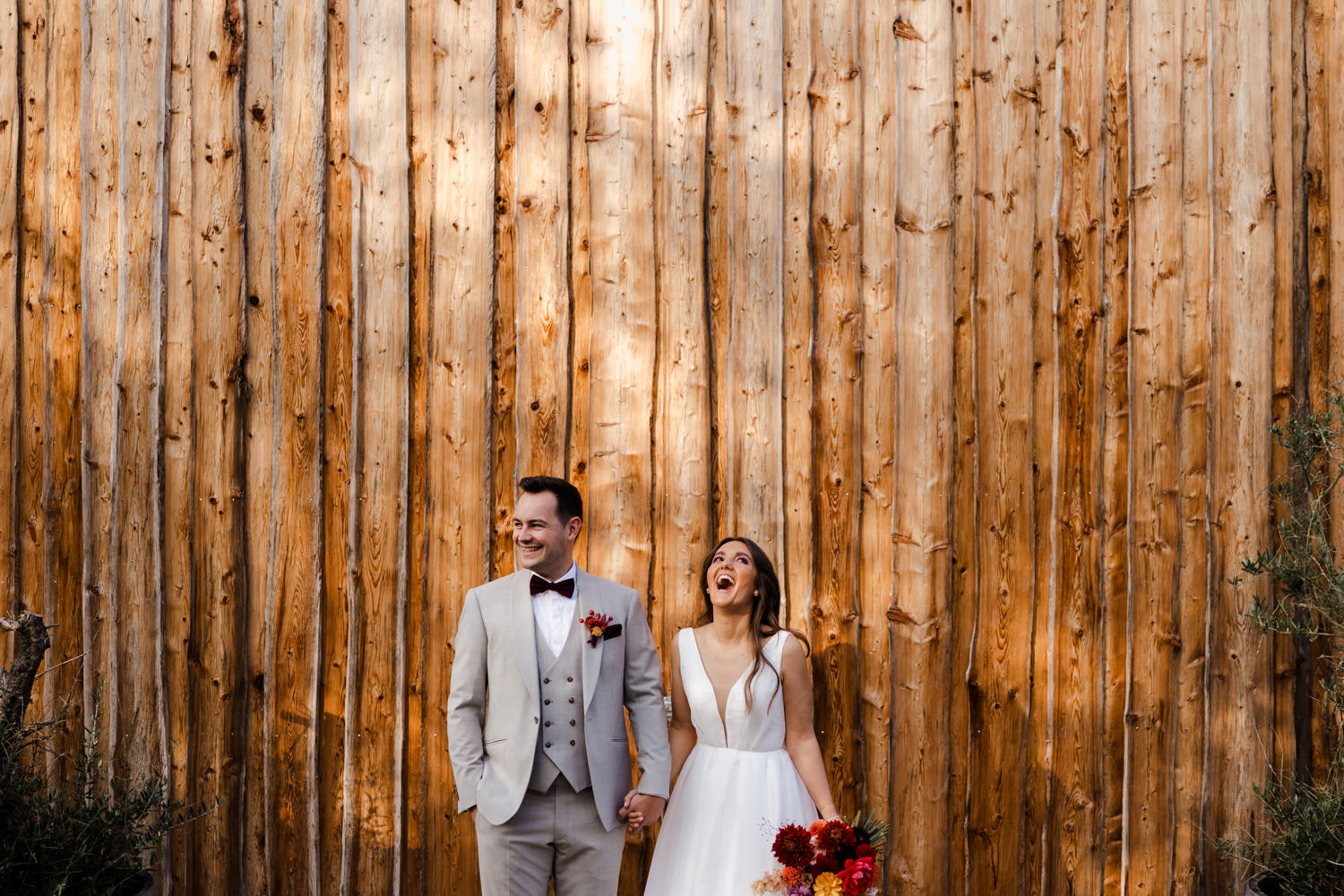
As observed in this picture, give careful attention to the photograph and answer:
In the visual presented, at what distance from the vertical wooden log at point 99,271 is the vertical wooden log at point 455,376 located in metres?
1.18

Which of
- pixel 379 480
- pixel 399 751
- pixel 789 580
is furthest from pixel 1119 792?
pixel 379 480

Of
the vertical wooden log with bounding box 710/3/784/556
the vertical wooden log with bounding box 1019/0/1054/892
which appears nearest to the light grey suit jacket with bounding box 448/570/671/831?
the vertical wooden log with bounding box 710/3/784/556

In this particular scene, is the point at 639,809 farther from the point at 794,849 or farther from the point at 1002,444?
the point at 1002,444

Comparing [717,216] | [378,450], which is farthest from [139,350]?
[717,216]

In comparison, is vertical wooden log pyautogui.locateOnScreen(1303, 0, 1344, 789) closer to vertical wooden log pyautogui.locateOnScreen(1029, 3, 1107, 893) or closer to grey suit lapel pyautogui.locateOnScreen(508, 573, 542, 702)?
vertical wooden log pyautogui.locateOnScreen(1029, 3, 1107, 893)

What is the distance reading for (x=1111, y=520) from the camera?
3.49 meters

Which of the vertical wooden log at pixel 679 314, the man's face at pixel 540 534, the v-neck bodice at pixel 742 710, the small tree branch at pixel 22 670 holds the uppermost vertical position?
the vertical wooden log at pixel 679 314

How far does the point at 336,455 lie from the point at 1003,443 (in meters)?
2.41

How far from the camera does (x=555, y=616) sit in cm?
283

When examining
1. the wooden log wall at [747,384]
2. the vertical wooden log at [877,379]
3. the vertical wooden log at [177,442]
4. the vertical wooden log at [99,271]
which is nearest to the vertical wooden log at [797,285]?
the wooden log wall at [747,384]

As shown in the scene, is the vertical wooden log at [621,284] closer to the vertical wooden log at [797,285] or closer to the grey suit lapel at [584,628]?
the vertical wooden log at [797,285]

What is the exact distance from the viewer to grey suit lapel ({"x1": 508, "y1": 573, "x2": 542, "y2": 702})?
8.88 ft

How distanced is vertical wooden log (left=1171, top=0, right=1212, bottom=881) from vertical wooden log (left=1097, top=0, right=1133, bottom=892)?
0.19 m

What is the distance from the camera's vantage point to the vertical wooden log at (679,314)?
3.49 metres
